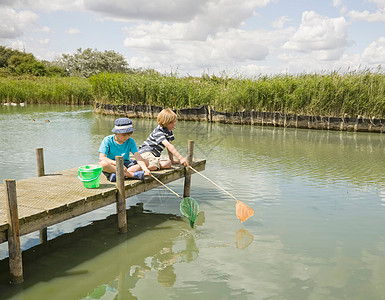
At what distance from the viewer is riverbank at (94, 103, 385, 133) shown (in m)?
19.2

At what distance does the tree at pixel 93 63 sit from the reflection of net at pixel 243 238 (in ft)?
166

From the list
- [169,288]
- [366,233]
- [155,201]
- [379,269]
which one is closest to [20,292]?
[169,288]

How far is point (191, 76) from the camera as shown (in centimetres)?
2470

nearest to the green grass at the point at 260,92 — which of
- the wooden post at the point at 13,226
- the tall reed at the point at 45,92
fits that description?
the tall reed at the point at 45,92

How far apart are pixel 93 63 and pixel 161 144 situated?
52393 millimetres

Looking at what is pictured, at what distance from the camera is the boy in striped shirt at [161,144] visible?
21.0ft

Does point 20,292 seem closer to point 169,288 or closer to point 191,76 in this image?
point 169,288

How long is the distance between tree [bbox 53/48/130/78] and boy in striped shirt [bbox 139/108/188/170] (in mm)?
49233

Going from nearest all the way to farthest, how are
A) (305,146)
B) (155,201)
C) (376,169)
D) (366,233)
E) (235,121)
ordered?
(366,233)
(155,201)
(376,169)
(305,146)
(235,121)

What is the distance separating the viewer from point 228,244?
211 inches

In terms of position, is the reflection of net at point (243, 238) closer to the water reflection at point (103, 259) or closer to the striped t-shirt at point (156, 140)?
the water reflection at point (103, 259)

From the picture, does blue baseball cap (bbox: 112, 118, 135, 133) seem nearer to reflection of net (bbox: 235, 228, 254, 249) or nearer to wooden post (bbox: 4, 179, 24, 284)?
wooden post (bbox: 4, 179, 24, 284)

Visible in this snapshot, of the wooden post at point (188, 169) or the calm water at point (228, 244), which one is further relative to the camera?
the wooden post at point (188, 169)

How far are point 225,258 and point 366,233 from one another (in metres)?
2.45
